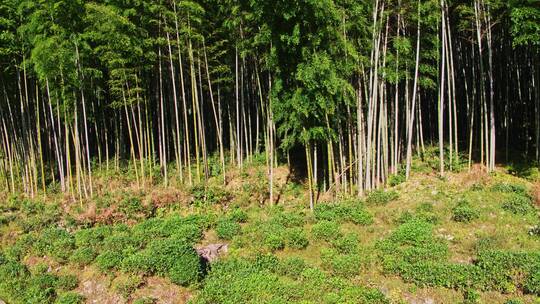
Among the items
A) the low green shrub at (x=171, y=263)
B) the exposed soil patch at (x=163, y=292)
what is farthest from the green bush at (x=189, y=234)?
the exposed soil patch at (x=163, y=292)

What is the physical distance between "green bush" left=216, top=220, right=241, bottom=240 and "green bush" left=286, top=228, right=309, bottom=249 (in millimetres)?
1477

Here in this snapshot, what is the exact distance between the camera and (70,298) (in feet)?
26.7

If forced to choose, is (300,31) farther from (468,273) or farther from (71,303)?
(71,303)

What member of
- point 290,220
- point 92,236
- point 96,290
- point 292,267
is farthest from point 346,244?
point 92,236

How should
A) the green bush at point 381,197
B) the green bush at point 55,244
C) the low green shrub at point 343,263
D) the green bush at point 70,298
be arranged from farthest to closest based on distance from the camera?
1. the green bush at point 381,197
2. the green bush at point 55,244
3. the green bush at point 70,298
4. the low green shrub at point 343,263

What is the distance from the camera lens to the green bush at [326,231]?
31.0 feet

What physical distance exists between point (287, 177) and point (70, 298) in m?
8.17

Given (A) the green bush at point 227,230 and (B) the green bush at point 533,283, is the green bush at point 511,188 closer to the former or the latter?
(B) the green bush at point 533,283

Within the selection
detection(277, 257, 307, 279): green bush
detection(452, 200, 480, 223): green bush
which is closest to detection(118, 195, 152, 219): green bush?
detection(277, 257, 307, 279): green bush

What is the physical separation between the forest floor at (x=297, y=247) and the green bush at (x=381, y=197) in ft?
0.13

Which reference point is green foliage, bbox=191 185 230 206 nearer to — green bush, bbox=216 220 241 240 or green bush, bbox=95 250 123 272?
green bush, bbox=216 220 241 240

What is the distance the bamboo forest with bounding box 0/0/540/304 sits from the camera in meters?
8.12

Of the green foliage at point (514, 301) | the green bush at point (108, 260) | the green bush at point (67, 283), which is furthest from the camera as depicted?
the green bush at point (108, 260)

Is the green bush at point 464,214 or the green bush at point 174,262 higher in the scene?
the green bush at point 464,214
